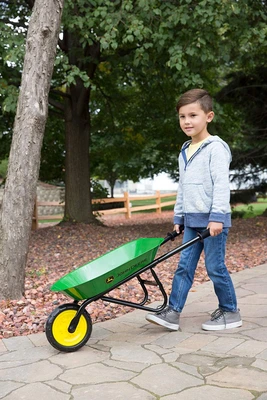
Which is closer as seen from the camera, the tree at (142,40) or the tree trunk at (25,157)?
the tree trunk at (25,157)

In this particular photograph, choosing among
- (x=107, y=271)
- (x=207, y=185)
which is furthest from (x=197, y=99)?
(x=107, y=271)

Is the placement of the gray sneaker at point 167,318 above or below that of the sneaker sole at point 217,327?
above

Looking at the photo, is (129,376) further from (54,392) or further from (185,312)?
(185,312)

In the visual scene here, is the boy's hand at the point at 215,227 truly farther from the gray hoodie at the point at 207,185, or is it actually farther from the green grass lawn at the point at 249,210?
the green grass lawn at the point at 249,210

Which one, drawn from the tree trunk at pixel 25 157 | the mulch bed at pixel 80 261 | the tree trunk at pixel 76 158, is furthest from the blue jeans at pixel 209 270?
the tree trunk at pixel 76 158

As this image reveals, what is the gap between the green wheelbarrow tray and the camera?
345 centimetres

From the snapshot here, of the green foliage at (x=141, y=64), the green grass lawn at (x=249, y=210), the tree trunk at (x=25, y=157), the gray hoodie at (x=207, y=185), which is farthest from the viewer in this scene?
the green grass lawn at (x=249, y=210)

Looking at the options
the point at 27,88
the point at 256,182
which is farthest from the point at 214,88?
the point at 27,88

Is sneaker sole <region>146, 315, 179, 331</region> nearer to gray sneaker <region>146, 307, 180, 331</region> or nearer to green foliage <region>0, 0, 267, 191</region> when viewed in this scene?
gray sneaker <region>146, 307, 180, 331</region>

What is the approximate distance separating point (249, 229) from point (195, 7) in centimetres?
475

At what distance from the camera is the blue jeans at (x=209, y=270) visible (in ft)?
12.7

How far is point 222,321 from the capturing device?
3.97 meters

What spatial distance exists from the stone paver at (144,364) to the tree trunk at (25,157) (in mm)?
1123

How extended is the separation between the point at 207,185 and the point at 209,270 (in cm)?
60
